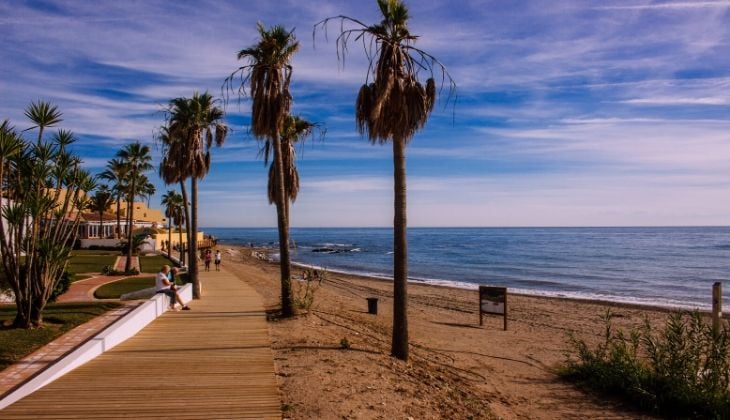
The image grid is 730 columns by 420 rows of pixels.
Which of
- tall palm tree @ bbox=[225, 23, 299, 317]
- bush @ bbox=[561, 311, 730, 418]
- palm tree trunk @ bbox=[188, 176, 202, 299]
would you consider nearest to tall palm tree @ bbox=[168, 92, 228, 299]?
palm tree trunk @ bbox=[188, 176, 202, 299]

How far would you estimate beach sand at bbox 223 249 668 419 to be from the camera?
28.1 feet

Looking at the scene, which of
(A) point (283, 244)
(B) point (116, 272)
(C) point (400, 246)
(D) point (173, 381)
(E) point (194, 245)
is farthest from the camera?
(B) point (116, 272)

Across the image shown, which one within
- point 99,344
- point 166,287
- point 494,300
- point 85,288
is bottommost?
point 494,300

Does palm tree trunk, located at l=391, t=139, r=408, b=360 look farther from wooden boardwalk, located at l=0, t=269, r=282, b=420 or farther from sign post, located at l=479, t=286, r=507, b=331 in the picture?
sign post, located at l=479, t=286, r=507, b=331

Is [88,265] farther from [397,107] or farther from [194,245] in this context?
[397,107]

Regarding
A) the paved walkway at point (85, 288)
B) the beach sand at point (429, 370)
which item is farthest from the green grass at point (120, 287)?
the beach sand at point (429, 370)

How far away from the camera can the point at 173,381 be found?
8.46m

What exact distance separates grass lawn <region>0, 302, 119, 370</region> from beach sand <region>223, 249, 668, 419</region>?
16.5 ft

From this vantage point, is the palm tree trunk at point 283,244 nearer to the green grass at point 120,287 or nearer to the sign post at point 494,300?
the green grass at point 120,287

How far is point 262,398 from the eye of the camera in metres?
7.75

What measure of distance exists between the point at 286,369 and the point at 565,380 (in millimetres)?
7644

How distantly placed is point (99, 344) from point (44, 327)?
3.26 m

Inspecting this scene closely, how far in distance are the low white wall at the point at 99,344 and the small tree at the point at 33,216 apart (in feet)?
7.96

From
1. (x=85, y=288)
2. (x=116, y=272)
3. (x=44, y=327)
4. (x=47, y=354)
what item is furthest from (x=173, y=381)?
(x=116, y=272)
